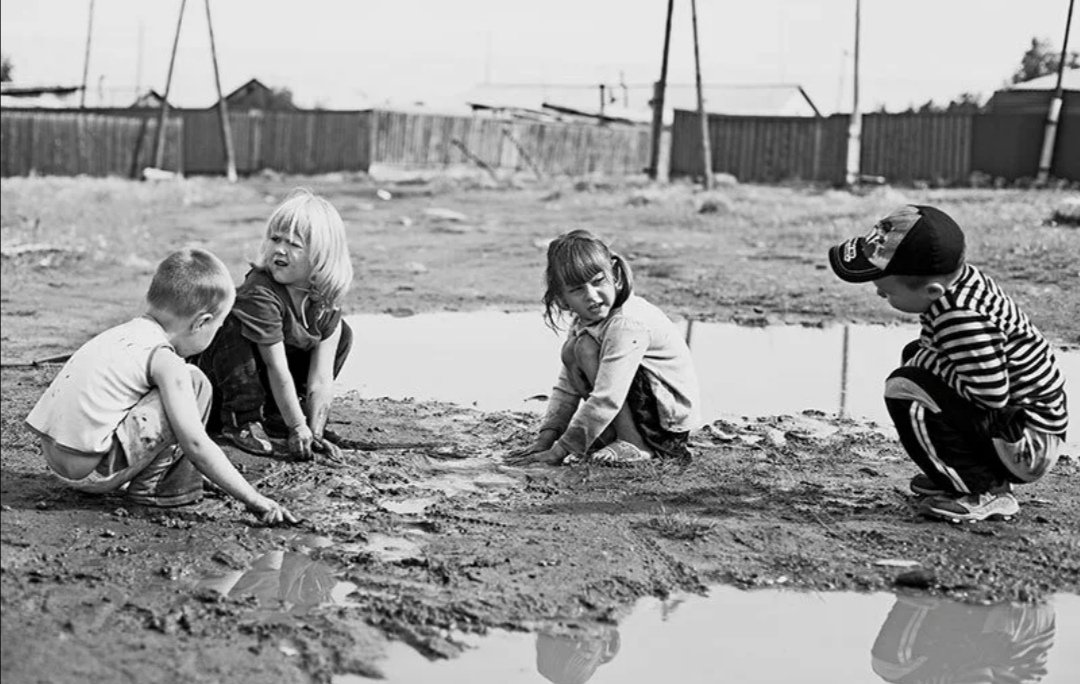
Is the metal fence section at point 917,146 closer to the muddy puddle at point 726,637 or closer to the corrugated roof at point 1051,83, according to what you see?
the corrugated roof at point 1051,83

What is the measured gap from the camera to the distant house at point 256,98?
52344mm

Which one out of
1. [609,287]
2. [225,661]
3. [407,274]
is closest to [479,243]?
[407,274]

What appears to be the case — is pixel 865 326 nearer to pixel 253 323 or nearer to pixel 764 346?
pixel 764 346

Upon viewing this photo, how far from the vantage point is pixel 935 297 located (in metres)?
4.34

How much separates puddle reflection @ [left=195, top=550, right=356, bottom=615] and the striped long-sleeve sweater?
1.99 m

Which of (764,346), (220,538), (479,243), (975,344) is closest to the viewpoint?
(220,538)

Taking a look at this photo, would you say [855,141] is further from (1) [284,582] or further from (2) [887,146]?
(1) [284,582]

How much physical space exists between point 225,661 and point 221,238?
13239mm

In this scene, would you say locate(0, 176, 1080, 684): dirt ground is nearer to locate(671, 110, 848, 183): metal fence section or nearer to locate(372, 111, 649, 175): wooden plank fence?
locate(671, 110, 848, 183): metal fence section

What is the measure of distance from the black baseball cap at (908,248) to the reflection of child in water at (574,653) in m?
1.58

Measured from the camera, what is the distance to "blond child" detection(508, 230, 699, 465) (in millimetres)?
5121

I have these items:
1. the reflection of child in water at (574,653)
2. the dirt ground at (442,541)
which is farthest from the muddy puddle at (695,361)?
the reflection of child in water at (574,653)

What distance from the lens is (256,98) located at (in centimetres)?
5325

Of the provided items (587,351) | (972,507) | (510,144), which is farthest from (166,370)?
(510,144)
